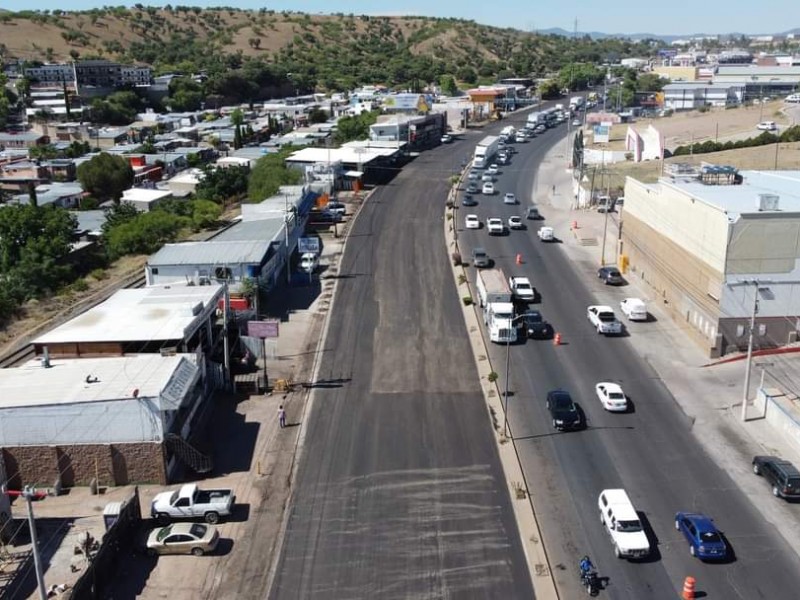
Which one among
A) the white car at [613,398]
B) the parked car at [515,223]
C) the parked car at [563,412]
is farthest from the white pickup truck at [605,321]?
the parked car at [515,223]

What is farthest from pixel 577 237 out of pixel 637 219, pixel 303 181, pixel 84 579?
pixel 84 579

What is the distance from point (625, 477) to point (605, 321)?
12765 mm

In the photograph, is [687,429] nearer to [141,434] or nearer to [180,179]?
[141,434]

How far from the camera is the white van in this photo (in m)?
19.4

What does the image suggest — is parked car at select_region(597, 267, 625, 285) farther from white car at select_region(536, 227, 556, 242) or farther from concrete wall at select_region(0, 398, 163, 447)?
concrete wall at select_region(0, 398, 163, 447)

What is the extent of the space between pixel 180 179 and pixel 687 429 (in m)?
55.8

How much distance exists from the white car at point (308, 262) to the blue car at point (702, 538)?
2795cm

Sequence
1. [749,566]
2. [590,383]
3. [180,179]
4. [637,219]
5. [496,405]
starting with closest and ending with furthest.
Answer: [749,566] < [496,405] < [590,383] < [637,219] < [180,179]

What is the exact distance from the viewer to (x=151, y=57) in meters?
167

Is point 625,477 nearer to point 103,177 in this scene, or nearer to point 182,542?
point 182,542

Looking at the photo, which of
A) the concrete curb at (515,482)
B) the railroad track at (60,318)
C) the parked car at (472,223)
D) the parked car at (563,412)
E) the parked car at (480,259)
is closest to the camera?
the concrete curb at (515,482)

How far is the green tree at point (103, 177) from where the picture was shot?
68912 mm

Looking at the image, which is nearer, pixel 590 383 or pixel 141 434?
pixel 141 434

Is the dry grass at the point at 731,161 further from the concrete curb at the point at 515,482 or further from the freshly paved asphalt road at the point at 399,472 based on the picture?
the concrete curb at the point at 515,482
